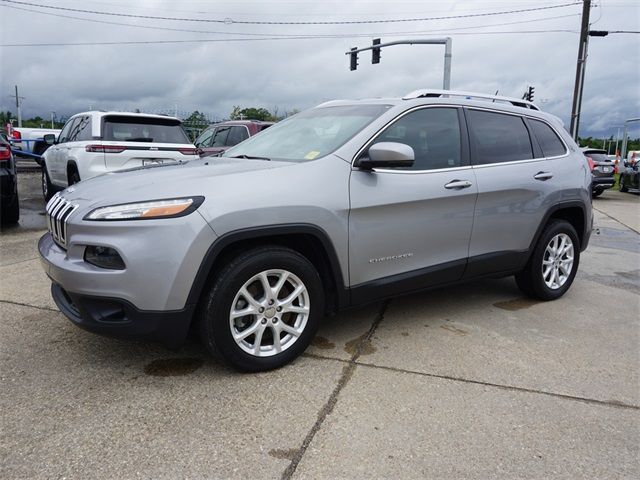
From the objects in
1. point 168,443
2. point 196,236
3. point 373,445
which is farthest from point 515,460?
point 196,236

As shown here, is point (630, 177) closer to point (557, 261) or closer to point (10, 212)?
point (557, 261)

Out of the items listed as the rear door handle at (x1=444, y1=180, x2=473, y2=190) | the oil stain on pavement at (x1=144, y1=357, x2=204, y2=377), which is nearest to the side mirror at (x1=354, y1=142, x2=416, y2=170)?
the rear door handle at (x1=444, y1=180, x2=473, y2=190)

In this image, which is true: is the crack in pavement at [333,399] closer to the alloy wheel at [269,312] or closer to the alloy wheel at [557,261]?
the alloy wheel at [269,312]

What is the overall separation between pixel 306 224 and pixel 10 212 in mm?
6554

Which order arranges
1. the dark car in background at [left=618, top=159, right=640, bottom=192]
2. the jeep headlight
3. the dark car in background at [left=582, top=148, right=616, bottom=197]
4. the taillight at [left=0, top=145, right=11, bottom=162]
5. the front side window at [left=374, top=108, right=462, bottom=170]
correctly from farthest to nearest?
the dark car in background at [left=618, top=159, right=640, bottom=192] < the dark car in background at [left=582, top=148, right=616, bottom=197] < the taillight at [left=0, top=145, right=11, bottom=162] < the front side window at [left=374, top=108, right=462, bottom=170] < the jeep headlight

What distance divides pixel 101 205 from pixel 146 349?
1.12 m

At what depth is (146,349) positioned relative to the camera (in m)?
3.46

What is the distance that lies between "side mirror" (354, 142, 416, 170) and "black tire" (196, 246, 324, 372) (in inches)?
29.8

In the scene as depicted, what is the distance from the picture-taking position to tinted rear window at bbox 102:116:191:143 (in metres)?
7.62

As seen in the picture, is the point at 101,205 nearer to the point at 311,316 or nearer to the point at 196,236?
the point at 196,236

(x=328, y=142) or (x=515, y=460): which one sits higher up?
(x=328, y=142)

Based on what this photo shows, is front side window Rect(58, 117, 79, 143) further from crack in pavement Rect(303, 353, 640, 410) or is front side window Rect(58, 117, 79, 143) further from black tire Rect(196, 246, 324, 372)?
crack in pavement Rect(303, 353, 640, 410)

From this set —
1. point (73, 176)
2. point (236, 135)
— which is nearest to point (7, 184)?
point (73, 176)

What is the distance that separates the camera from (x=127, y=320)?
2754mm
